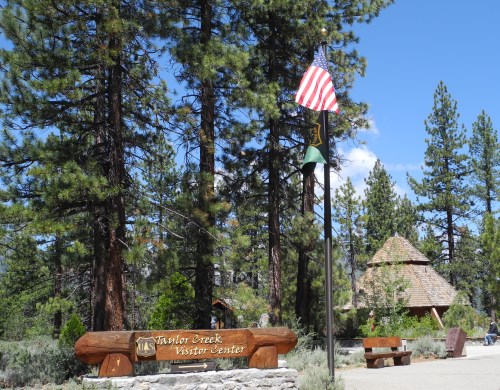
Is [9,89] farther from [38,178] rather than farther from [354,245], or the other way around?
[354,245]

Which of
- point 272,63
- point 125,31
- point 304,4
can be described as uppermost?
point 304,4

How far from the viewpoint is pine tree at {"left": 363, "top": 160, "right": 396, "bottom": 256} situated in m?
51.9

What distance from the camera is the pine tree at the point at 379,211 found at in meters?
51.9

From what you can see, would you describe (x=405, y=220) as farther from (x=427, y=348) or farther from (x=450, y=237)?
(x=427, y=348)

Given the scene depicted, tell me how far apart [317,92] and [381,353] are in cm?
887

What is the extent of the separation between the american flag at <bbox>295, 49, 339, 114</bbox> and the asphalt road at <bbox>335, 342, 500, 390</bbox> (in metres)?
5.37

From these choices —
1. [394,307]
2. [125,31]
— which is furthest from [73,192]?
[394,307]

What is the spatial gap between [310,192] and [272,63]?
16.0ft

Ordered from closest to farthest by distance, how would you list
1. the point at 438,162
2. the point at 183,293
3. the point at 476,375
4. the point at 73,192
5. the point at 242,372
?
1. the point at 242,372
2. the point at 73,192
3. the point at 476,375
4. the point at 183,293
5. the point at 438,162

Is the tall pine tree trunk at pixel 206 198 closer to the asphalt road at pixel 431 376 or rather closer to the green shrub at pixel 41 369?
the green shrub at pixel 41 369

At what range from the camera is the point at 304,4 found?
19.9 meters

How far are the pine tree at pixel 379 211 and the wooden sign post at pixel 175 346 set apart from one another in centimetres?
4096

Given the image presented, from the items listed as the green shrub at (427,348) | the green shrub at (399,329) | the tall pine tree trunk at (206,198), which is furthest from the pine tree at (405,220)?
the tall pine tree trunk at (206,198)

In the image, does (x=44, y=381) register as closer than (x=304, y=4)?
Yes
